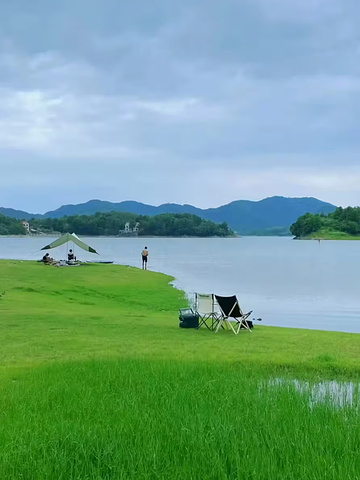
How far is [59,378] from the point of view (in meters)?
7.41

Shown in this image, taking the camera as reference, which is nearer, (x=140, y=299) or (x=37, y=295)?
(x=37, y=295)

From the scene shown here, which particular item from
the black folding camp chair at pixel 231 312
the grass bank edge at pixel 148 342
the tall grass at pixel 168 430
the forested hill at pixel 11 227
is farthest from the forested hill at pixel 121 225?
the tall grass at pixel 168 430

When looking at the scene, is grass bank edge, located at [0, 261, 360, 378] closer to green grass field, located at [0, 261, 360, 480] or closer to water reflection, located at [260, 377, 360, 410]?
green grass field, located at [0, 261, 360, 480]

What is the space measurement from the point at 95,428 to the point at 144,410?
718 mm

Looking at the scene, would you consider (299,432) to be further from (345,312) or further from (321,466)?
(345,312)

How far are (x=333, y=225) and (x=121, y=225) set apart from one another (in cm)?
7394

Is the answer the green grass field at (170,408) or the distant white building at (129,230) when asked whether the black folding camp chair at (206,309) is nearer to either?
the green grass field at (170,408)

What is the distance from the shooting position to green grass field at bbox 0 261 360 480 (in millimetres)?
4516

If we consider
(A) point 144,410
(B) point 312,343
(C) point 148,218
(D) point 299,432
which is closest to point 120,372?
(A) point 144,410

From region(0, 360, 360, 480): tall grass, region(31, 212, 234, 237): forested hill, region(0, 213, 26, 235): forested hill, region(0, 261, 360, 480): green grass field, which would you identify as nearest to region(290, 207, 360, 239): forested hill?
region(31, 212, 234, 237): forested hill

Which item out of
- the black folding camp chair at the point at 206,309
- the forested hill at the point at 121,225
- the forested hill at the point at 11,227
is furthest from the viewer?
the forested hill at the point at 11,227

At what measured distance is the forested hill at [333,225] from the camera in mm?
180375

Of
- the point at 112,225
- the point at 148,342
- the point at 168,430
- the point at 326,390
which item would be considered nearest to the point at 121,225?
the point at 112,225

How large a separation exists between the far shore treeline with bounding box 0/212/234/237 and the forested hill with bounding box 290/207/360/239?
36741mm
